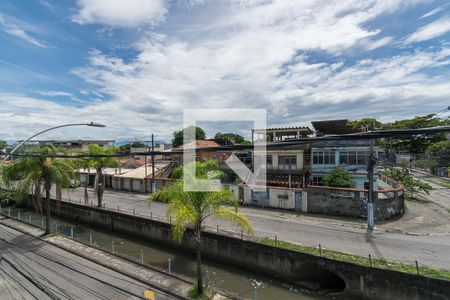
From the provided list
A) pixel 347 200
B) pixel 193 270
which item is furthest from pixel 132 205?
pixel 347 200

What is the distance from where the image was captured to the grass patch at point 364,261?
9656 millimetres

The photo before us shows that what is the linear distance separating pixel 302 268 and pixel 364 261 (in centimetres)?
265

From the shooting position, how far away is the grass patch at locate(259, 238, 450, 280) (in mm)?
9656

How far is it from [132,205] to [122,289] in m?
15.5

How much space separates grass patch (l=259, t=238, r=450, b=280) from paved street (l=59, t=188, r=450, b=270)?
4.31ft

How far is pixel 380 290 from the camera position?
33.5 ft

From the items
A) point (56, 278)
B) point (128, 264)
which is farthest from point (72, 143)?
point (128, 264)

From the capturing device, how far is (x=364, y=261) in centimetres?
1087

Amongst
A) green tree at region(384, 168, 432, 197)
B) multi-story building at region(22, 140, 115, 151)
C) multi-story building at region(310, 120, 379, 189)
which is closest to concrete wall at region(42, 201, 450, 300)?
multi-story building at region(22, 140, 115, 151)

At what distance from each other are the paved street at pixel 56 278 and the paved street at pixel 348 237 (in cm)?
552

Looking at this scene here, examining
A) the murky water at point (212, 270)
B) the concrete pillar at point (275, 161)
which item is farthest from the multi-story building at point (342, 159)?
the murky water at point (212, 270)

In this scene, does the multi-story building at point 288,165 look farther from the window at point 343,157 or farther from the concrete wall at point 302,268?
the concrete wall at point 302,268

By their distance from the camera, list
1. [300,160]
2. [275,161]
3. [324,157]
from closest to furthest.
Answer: [324,157] → [300,160] → [275,161]

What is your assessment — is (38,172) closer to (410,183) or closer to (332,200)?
(332,200)
